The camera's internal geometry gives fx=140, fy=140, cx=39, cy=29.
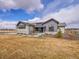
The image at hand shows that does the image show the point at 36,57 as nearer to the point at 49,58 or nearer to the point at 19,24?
the point at 49,58

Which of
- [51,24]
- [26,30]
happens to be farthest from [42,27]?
[26,30]

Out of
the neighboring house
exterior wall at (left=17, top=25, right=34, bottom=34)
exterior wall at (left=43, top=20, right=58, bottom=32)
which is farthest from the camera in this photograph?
exterior wall at (left=43, top=20, right=58, bottom=32)

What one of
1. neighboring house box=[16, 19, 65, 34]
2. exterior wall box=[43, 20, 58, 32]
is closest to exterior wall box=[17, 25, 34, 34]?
neighboring house box=[16, 19, 65, 34]

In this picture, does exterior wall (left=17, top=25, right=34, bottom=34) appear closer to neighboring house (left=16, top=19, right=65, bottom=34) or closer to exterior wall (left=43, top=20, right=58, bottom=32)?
neighboring house (left=16, top=19, right=65, bottom=34)

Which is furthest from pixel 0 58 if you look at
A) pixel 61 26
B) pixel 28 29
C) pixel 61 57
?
pixel 61 26

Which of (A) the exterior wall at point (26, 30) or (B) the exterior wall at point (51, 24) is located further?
(B) the exterior wall at point (51, 24)

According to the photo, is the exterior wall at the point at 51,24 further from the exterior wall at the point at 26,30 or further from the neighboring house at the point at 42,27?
the exterior wall at the point at 26,30

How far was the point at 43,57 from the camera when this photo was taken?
1312 centimetres

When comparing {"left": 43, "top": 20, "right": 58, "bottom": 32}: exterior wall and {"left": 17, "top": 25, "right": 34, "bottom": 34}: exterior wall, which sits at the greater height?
{"left": 43, "top": 20, "right": 58, "bottom": 32}: exterior wall

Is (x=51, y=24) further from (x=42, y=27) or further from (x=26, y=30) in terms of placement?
(x=26, y=30)

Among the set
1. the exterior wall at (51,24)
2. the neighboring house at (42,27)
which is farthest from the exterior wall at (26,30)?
the exterior wall at (51,24)

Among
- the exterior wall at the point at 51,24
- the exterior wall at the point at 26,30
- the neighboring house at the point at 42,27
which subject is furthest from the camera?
the exterior wall at the point at 51,24

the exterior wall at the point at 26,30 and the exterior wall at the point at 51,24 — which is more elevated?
the exterior wall at the point at 51,24

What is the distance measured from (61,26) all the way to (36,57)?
32312mm
